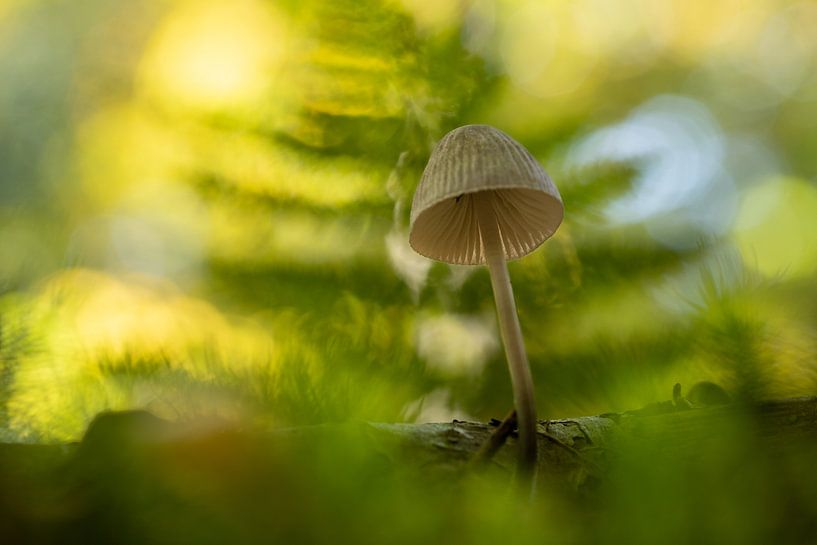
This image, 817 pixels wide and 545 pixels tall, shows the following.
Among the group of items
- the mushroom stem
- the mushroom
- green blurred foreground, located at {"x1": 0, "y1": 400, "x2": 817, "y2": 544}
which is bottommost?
green blurred foreground, located at {"x1": 0, "y1": 400, "x2": 817, "y2": 544}

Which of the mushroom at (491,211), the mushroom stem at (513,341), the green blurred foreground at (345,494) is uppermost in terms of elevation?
the mushroom at (491,211)

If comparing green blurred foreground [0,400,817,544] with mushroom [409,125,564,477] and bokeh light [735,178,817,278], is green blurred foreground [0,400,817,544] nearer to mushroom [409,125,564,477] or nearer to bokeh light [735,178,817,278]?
mushroom [409,125,564,477]

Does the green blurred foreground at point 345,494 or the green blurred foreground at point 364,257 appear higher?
the green blurred foreground at point 364,257

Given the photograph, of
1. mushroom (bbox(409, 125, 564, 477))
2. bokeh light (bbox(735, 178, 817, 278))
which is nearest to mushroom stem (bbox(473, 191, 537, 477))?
mushroom (bbox(409, 125, 564, 477))

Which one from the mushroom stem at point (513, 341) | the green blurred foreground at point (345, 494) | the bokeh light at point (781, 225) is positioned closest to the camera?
the green blurred foreground at point (345, 494)

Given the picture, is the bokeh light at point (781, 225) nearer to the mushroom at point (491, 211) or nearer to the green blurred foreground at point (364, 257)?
the green blurred foreground at point (364, 257)

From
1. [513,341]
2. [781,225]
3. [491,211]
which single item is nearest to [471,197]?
[491,211]

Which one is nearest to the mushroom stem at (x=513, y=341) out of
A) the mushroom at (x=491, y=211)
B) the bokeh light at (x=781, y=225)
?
the mushroom at (x=491, y=211)

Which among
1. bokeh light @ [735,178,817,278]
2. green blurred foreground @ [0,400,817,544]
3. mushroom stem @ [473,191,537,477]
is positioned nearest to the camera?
green blurred foreground @ [0,400,817,544]
